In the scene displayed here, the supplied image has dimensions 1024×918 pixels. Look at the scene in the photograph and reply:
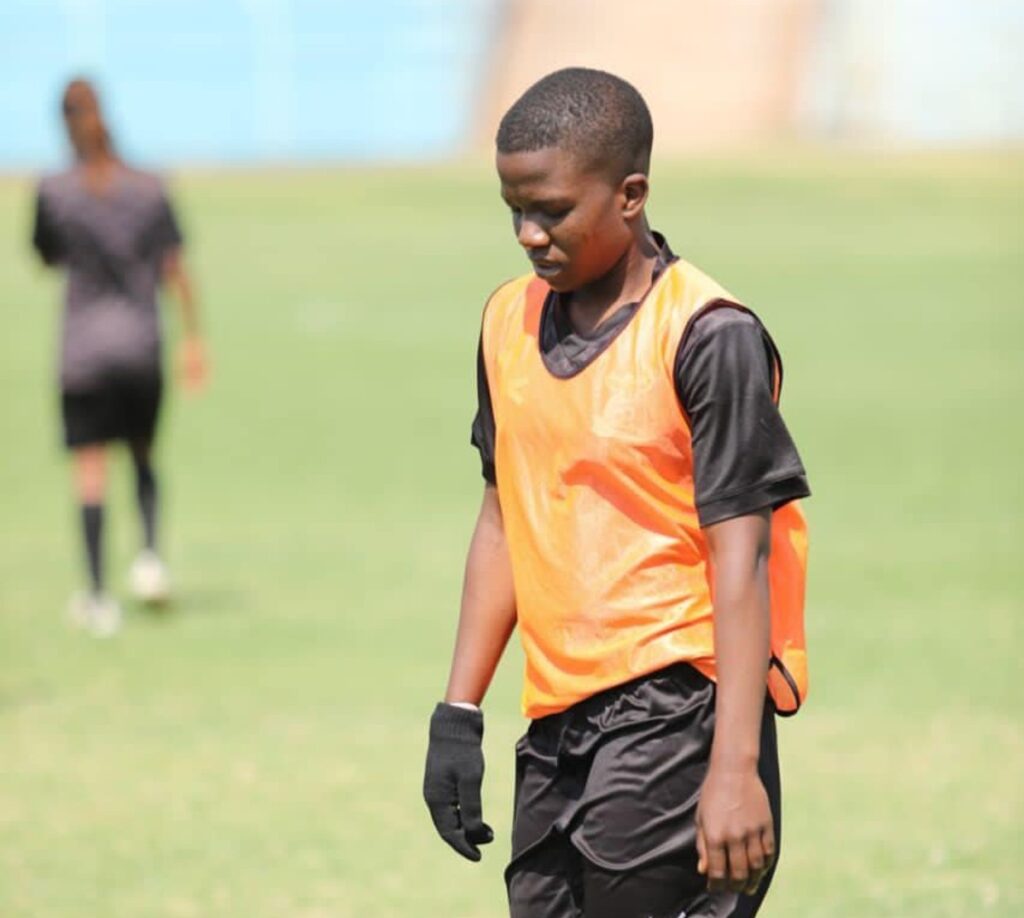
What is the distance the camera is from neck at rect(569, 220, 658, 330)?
13.4ft

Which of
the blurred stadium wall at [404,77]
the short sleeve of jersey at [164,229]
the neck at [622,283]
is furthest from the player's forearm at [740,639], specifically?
the blurred stadium wall at [404,77]

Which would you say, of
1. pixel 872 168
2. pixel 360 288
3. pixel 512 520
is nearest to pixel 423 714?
pixel 512 520

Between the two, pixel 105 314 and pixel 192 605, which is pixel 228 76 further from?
pixel 105 314

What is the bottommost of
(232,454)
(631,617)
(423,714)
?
(232,454)

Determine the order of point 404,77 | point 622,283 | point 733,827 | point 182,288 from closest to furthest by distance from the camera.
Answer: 1. point 733,827
2. point 622,283
3. point 182,288
4. point 404,77

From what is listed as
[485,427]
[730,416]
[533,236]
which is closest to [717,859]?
[730,416]

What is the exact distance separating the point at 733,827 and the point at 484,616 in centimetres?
75

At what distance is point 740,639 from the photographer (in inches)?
151

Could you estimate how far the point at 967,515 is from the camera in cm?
1370

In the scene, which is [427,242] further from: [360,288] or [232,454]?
[232,454]

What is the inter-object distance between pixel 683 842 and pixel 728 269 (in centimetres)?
2566

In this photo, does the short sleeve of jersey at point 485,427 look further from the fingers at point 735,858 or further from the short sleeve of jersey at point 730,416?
the fingers at point 735,858

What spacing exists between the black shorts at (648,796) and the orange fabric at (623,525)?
57 millimetres

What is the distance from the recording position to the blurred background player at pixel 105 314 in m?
10.8
